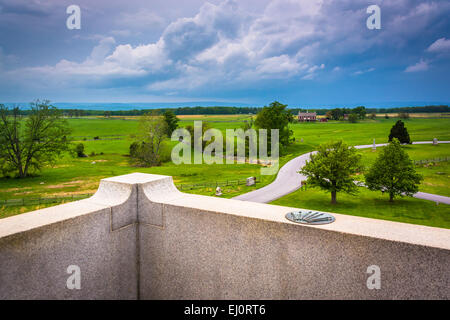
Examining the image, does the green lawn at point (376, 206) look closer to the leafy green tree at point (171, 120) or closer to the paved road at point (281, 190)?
the paved road at point (281, 190)

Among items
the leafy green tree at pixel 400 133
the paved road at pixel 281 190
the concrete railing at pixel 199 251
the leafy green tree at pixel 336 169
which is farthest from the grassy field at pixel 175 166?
the concrete railing at pixel 199 251

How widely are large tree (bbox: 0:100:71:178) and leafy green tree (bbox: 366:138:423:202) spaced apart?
99.5 feet

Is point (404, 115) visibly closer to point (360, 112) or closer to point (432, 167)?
point (360, 112)

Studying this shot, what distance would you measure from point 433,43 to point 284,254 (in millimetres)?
71586

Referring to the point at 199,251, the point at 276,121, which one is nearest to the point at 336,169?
the point at 199,251

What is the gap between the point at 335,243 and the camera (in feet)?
7.91

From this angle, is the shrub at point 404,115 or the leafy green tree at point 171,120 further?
the leafy green tree at point 171,120

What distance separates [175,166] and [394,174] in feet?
82.4

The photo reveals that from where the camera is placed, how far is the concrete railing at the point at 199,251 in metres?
2.26

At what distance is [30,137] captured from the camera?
98.0 ft

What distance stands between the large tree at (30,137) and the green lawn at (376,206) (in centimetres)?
2461

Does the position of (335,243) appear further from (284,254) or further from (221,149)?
(221,149)

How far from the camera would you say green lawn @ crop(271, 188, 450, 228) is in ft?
61.7

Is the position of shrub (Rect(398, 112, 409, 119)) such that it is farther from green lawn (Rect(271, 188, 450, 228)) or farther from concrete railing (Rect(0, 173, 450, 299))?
concrete railing (Rect(0, 173, 450, 299))
